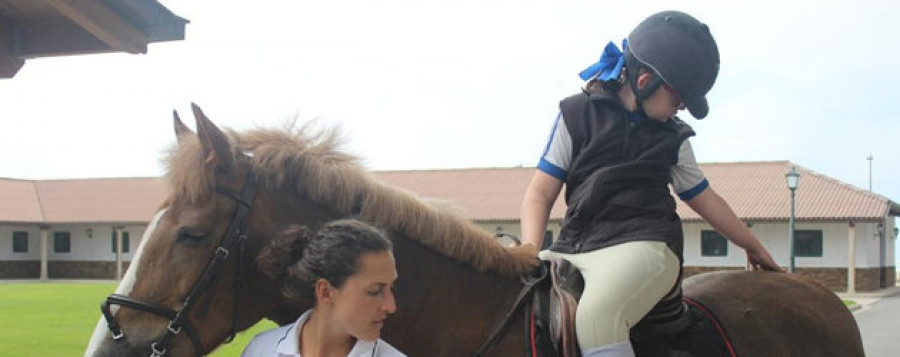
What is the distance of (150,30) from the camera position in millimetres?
Answer: 4211

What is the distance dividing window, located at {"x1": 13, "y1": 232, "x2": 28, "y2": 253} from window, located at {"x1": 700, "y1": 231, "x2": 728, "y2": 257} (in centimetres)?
3365

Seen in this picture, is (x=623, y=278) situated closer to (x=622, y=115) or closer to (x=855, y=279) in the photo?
(x=622, y=115)

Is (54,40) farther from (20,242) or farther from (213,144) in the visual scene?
(20,242)

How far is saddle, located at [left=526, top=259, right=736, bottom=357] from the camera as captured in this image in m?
2.64

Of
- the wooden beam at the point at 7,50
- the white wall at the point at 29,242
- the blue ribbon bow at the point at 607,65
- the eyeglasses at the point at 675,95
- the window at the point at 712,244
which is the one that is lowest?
the white wall at the point at 29,242

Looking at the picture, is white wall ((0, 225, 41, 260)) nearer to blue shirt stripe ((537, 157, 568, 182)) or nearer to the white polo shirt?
blue shirt stripe ((537, 157, 568, 182))

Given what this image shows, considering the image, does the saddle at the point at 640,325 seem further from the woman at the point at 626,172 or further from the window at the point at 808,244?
the window at the point at 808,244

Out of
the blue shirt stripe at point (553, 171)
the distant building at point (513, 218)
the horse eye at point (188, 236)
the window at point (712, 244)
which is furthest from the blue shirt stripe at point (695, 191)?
the window at point (712, 244)

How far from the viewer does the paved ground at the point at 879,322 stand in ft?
42.0

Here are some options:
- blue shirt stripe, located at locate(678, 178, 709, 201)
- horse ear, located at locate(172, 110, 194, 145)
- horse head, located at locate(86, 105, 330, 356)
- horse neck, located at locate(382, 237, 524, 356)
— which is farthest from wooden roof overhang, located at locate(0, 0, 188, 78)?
blue shirt stripe, located at locate(678, 178, 709, 201)

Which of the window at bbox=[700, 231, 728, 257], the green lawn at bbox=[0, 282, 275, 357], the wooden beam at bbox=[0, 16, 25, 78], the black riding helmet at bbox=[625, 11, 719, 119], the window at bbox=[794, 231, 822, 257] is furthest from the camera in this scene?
the window at bbox=[700, 231, 728, 257]

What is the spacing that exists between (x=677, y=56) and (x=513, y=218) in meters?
31.1

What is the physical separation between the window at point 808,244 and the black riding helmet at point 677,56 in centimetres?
3032

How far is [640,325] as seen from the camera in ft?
9.64
